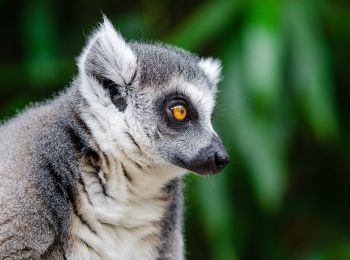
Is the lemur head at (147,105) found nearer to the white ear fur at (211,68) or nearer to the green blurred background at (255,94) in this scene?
the white ear fur at (211,68)

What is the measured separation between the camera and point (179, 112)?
3602 mm

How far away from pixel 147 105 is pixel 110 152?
32 centimetres

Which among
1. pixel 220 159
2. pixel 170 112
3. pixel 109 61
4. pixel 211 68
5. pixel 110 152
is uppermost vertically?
pixel 211 68

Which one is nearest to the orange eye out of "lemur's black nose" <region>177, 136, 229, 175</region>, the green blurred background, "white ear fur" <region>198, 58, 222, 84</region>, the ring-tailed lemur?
the ring-tailed lemur

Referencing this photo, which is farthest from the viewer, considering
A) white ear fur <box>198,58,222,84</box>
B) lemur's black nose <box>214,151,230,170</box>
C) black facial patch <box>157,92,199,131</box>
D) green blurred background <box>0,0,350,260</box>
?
green blurred background <box>0,0,350,260</box>

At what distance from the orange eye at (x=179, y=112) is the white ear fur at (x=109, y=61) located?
29 cm

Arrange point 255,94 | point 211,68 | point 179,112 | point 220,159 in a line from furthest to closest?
point 255,94
point 211,68
point 179,112
point 220,159

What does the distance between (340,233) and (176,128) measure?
3758mm

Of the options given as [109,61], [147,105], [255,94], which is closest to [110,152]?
[147,105]

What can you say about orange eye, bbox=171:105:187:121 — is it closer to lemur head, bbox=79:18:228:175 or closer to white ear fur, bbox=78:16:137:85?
lemur head, bbox=79:18:228:175

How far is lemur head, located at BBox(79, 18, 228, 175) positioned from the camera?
3518 millimetres

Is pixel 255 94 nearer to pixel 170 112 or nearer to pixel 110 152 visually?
pixel 170 112

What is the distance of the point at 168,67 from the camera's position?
145 inches

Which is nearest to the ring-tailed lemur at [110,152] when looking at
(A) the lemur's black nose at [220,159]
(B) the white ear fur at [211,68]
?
(A) the lemur's black nose at [220,159]
